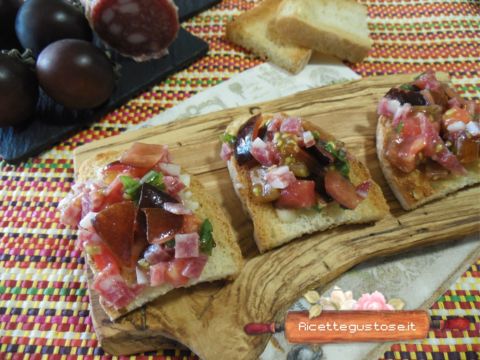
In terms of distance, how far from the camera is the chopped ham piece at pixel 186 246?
210 cm

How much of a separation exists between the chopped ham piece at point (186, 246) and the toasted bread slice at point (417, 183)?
4.26 ft

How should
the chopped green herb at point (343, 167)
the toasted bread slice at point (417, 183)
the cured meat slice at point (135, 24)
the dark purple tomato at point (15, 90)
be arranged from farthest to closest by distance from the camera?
the cured meat slice at point (135, 24) → the dark purple tomato at point (15, 90) → the toasted bread slice at point (417, 183) → the chopped green herb at point (343, 167)

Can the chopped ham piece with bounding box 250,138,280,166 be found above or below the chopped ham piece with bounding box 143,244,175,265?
above

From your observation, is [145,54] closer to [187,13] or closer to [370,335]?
[187,13]

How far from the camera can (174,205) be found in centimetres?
217

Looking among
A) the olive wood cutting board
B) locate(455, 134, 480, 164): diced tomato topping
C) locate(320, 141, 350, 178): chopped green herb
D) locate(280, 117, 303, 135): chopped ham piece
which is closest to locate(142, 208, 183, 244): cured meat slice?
the olive wood cutting board

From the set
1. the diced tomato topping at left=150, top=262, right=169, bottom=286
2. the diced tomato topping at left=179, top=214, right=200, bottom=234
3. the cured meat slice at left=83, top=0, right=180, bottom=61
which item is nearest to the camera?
the diced tomato topping at left=150, top=262, right=169, bottom=286

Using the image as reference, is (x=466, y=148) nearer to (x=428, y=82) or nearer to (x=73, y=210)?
(x=428, y=82)

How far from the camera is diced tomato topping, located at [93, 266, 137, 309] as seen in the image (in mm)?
2062

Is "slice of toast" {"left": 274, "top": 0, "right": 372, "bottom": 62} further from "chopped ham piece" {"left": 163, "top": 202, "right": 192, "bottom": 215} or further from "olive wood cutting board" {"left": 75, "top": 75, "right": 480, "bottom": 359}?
"chopped ham piece" {"left": 163, "top": 202, "right": 192, "bottom": 215}

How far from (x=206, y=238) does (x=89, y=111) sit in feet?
5.50

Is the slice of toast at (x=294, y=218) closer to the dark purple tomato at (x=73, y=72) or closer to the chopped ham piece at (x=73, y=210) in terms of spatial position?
the chopped ham piece at (x=73, y=210)

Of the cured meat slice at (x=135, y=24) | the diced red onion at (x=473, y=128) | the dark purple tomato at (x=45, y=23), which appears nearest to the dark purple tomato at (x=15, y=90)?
the dark purple tomato at (x=45, y=23)

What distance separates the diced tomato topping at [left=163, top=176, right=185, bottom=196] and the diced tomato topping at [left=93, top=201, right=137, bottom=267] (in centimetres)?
30
